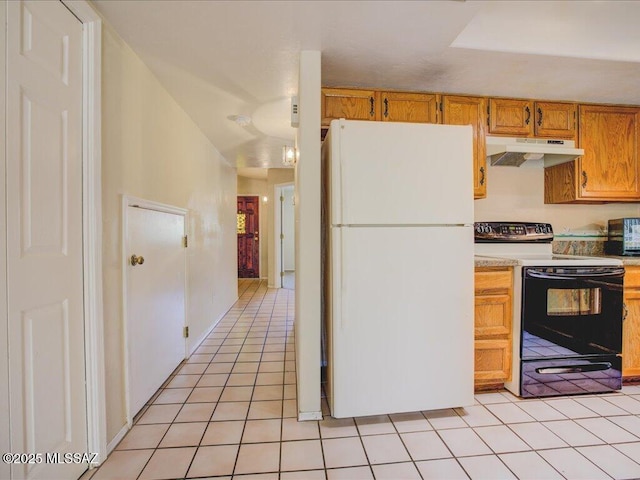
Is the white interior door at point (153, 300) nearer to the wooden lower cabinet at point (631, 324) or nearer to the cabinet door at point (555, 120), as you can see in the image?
the cabinet door at point (555, 120)

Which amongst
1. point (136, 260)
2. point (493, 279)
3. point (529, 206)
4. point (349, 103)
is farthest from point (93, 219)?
point (529, 206)

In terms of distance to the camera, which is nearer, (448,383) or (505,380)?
(448,383)

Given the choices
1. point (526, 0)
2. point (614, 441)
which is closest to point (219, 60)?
point (526, 0)

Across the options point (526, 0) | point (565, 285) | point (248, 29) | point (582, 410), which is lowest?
point (582, 410)

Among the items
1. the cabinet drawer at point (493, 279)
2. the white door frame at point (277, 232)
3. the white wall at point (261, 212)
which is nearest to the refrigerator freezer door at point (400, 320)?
the cabinet drawer at point (493, 279)

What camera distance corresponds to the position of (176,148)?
2.43m

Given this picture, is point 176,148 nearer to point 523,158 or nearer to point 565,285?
point 523,158

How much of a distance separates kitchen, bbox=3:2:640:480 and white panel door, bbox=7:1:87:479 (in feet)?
0.64

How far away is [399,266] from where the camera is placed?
168cm

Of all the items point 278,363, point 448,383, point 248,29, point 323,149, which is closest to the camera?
point 248,29

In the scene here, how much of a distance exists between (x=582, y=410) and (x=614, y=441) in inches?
11.9

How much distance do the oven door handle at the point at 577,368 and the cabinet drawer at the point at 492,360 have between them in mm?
192

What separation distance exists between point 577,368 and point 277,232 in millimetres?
4827

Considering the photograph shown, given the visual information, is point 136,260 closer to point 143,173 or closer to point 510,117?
point 143,173
